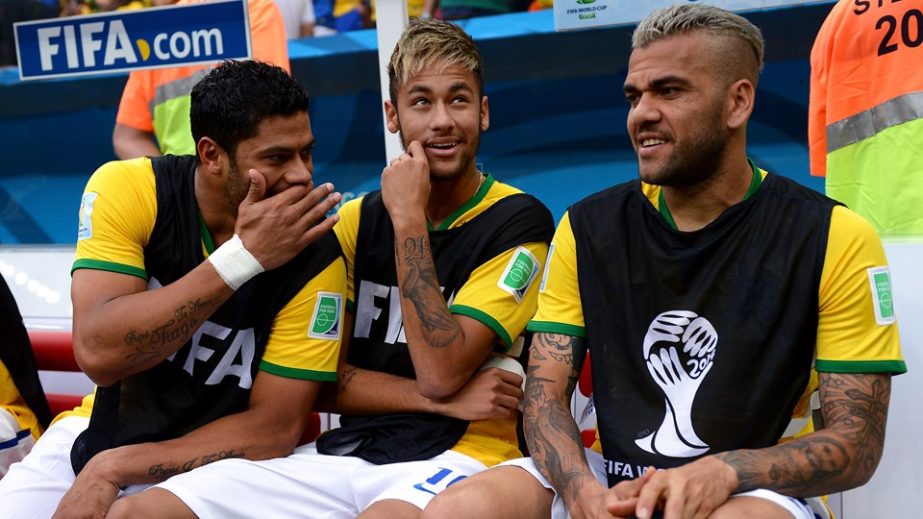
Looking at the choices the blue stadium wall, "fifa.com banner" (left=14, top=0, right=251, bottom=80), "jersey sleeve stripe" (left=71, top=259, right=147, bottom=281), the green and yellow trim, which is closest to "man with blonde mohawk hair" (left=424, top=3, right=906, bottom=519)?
the green and yellow trim

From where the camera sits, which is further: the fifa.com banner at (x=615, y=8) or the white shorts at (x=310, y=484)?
the fifa.com banner at (x=615, y=8)

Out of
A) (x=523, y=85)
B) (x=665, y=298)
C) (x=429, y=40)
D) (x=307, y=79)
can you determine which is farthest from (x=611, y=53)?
(x=665, y=298)

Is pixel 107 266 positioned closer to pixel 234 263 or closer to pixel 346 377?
pixel 234 263

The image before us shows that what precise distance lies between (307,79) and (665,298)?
278 cm

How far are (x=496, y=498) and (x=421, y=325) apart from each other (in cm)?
42

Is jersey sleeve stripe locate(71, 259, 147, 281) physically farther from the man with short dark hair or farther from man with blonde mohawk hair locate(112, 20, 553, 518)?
man with blonde mohawk hair locate(112, 20, 553, 518)

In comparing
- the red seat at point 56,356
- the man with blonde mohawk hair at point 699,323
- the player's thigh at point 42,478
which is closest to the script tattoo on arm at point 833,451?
the man with blonde mohawk hair at point 699,323

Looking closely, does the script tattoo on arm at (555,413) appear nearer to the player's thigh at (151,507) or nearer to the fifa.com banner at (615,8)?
the player's thigh at (151,507)

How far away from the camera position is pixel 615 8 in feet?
8.94

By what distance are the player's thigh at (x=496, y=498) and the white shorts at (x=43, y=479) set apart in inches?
29.5

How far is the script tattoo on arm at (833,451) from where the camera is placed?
1.72 m

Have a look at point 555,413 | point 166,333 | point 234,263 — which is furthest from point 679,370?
point 166,333

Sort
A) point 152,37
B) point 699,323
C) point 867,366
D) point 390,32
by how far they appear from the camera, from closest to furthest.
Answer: point 867,366, point 699,323, point 390,32, point 152,37

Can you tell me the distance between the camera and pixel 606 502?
5.76ft
